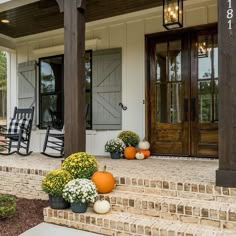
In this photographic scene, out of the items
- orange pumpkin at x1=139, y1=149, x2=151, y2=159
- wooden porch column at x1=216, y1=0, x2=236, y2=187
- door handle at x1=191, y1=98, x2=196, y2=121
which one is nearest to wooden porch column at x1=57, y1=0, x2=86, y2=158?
orange pumpkin at x1=139, y1=149, x2=151, y2=159

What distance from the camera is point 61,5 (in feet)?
12.7

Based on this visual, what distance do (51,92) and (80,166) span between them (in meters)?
3.39

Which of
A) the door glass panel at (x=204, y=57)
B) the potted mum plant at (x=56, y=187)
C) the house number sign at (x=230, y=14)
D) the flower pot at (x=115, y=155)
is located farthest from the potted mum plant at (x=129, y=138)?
the house number sign at (x=230, y=14)

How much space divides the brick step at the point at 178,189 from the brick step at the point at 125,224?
1.06ft

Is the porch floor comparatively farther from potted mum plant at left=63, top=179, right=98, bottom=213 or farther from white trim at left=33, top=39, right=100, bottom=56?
white trim at left=33, top=39, right=100, bottom=56

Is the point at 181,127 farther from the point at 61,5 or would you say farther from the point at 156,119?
the point at 61,5

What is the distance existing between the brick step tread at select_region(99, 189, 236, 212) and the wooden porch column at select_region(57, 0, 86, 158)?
0.88 m

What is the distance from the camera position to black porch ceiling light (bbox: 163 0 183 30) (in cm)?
402

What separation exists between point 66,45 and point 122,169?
67.1 inches

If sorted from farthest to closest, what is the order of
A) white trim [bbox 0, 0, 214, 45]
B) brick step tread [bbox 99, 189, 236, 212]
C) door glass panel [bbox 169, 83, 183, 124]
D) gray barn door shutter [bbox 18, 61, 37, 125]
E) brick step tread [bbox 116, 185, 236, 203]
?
gray barn door shutter [bbox 18, 61, 37, 125] → white trim [bbox 0, 0, 214, 45] → door glass panel [bbox 169, 83, 183, 124] → brick step tread [bbox 116, 185, 236, 203] → brick step tread [bbox 99, 189, 236, 212]

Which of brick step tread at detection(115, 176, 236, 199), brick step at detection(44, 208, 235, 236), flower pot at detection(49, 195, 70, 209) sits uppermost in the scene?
brick step tread at detection(115, 176, 236, 199)

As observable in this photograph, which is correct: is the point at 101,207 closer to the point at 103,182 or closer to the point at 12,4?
the point at 103,182

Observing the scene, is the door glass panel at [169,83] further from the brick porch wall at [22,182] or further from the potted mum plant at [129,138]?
the brick porch wall at [22,182]

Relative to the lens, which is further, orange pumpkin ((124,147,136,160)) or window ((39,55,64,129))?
window ((39,55,64,129))
